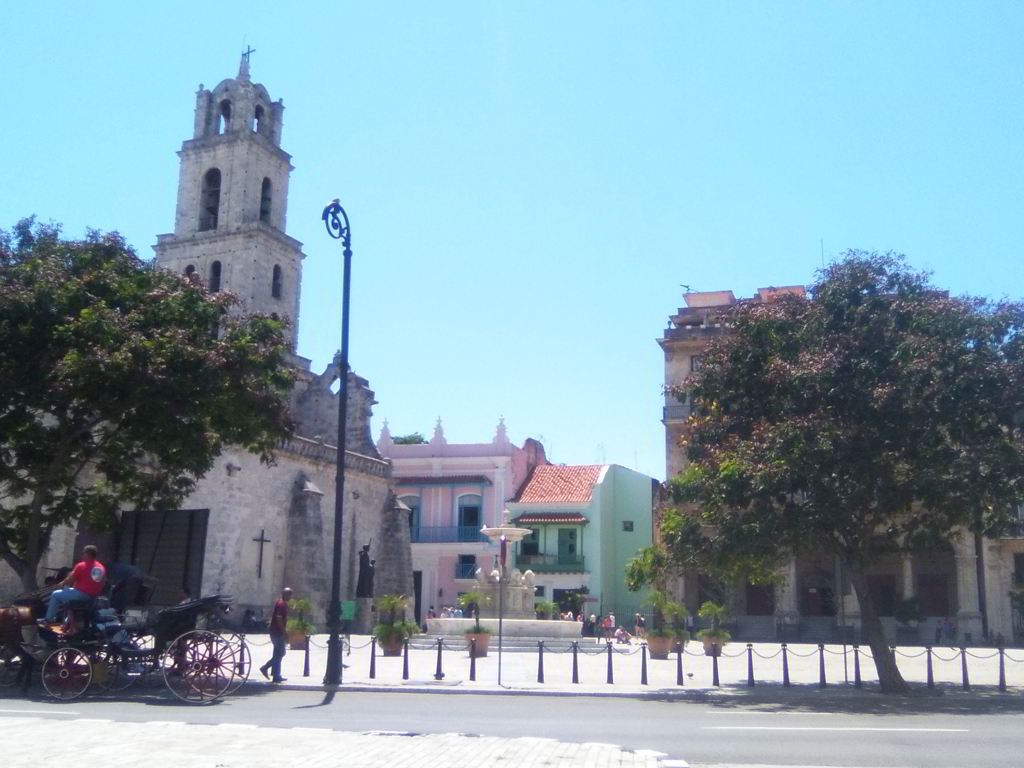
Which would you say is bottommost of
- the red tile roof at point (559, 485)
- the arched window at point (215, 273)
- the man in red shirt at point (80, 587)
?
the man in red shirt at point (80, 587)

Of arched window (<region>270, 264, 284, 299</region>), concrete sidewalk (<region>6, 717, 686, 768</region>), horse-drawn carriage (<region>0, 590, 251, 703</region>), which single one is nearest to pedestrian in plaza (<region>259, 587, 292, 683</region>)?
horse-drawn carriage (<region>0, 590, 251, 703</region>)

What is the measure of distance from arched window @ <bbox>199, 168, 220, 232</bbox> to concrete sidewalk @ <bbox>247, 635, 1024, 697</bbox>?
25458 millimetres

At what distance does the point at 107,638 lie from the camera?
43.4ft

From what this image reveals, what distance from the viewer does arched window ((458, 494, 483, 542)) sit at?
47.8 meters

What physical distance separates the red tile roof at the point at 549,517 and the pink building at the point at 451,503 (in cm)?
103

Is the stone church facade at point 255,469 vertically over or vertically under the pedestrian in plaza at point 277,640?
A: over

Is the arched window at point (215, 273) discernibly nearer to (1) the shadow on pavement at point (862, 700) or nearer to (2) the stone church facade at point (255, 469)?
(2) the stone church facade at point (255, 469)

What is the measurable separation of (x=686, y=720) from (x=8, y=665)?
9.68m

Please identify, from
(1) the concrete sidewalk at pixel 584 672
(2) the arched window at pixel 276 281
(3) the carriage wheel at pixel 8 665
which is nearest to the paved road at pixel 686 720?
(1) the concrete sidewalk at pixel 584 672

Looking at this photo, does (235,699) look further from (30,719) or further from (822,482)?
(822,482)

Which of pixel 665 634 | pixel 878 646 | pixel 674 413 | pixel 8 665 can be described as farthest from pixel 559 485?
pixel 8 665

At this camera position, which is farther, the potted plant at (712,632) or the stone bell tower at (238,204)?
the stone bell tower at (238,204)

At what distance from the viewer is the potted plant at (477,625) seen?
23.5 metres

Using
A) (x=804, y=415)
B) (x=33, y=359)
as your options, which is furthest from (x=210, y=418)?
(x=804, y=415)
